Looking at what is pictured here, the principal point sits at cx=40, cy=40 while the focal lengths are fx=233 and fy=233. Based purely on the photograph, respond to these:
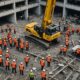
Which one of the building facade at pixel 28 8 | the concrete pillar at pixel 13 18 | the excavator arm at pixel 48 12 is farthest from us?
the concrete pillar at pixel 13 18

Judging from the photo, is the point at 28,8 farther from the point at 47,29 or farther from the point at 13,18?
the point at 47,29

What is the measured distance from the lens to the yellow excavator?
93.9 feet

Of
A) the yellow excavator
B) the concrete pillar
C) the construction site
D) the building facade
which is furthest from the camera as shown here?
the concrete pillar

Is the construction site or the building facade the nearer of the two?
the construction site

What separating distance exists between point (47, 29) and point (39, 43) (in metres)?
2.42

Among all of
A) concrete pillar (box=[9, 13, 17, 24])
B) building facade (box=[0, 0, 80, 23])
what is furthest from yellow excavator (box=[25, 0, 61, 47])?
concrete pillar (box=[9, 13, 17, 24])

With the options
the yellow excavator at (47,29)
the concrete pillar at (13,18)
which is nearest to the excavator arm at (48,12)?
the yellow excavator at (47,29)

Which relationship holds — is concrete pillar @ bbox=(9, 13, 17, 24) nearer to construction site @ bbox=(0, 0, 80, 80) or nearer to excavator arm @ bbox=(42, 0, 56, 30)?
construction site @ bbox=(0, 0, 80, 80)

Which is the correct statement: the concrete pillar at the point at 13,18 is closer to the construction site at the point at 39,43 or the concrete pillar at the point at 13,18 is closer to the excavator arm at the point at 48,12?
the construction site at the point at 39,43

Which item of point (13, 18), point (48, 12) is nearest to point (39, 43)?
point (48, 12)

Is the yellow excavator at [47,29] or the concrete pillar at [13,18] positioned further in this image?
the concrete pillar at [13,18]

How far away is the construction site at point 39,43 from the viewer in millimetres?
23688

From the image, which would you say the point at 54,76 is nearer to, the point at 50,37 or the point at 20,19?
the point at 50,37

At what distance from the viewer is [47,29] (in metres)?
28.9
